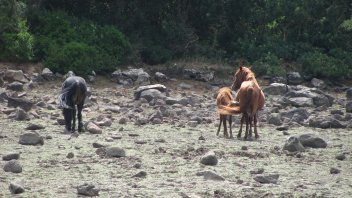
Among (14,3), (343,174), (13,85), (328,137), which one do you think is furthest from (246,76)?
(14,3)

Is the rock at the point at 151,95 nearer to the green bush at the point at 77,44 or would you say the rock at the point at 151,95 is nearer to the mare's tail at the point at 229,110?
A: the green bush at the point at 77,44

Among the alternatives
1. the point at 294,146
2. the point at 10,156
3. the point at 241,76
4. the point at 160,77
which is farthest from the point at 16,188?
the point at 160,77

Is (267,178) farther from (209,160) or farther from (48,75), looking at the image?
(48,75)

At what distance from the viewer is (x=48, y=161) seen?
523 inches

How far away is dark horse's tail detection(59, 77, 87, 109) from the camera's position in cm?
1680

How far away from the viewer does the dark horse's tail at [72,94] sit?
16797mm

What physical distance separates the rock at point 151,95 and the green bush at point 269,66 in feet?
25.6

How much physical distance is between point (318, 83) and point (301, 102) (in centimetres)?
647

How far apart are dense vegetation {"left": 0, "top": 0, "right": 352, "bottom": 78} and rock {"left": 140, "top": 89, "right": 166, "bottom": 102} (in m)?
5.24

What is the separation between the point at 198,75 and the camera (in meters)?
29.6

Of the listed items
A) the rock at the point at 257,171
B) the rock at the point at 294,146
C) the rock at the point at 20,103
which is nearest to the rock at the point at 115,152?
the rock at the point at 257,171

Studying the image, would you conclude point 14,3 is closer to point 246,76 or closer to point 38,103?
point 38,103

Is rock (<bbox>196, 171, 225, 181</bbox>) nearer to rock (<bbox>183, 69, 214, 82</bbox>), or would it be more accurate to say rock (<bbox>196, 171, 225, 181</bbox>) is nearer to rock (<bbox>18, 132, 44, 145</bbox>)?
rock (<bbox>18, 132, 44, 145</bbox>)

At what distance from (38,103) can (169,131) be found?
4907 mm
